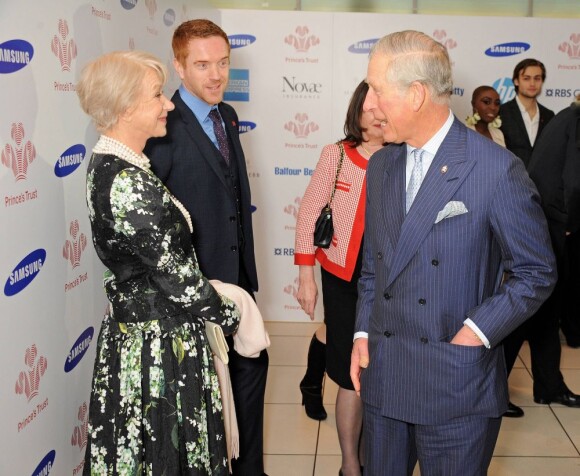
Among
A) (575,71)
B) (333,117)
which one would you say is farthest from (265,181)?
(575,71)

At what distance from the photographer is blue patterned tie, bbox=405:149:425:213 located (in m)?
2.25

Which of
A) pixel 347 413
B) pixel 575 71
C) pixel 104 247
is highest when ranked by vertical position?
pixel 575 71

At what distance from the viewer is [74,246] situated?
3123 mm

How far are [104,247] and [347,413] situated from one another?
1.43 meters

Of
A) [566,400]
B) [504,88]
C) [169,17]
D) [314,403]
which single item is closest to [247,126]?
[169,17]

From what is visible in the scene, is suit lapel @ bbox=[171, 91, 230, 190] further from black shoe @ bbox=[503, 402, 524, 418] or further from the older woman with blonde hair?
black shoe @ bbox=[503, 402, 524, 418]

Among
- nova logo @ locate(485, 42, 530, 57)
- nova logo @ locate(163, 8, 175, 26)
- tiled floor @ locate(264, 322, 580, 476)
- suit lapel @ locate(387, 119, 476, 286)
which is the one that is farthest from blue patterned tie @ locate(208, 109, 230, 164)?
nova logo @ locate(485, 42, 530, 57)

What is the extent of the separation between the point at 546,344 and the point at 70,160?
2.76 metres

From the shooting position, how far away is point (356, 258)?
10.8ft

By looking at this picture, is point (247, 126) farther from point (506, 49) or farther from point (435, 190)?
point (435, 190)

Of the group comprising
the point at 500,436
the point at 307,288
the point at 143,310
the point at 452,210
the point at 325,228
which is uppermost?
the point at 452,210

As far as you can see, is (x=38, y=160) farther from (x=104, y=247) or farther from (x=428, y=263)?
(x=428, y=263)

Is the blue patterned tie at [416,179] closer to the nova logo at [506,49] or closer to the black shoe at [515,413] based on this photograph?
the black shoe at [515,413]

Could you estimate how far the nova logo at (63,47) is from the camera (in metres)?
2.90
